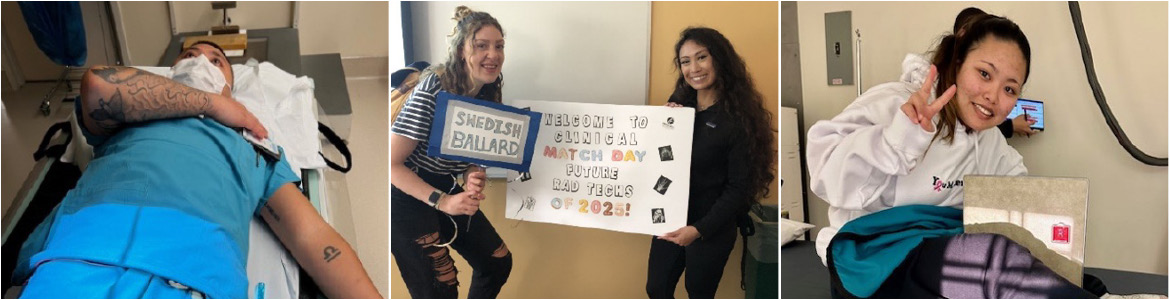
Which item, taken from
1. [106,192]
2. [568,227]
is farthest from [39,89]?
[568,227]

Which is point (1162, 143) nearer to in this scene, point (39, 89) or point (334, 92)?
point (334, 92)

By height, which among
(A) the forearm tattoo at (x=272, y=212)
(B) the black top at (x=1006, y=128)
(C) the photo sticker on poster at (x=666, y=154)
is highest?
(B) the black top at (x=1006, y=128)

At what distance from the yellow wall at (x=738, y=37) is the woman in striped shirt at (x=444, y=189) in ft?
1.14

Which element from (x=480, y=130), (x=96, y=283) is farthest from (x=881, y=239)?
(x=96, y=283)

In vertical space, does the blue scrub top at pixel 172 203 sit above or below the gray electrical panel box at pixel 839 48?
below

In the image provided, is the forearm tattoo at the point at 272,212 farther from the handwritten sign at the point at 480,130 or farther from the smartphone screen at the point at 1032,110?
the smartphone screen at the point at 1032,110

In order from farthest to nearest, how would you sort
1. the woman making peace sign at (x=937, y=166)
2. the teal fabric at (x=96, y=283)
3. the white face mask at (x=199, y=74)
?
the white face mask at (x=199, y=74)
the woman making peace sign at (x=937, y=166)
the teal fabric at (x=96, y=283)

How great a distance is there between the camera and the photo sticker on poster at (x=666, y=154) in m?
1.87

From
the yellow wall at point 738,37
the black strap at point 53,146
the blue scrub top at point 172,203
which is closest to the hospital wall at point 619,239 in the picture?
the yellow wall at point 738,37

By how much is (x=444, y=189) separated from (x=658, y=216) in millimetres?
465

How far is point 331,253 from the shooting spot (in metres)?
1.84

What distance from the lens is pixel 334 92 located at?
6.29ft

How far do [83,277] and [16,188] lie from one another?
39 cm

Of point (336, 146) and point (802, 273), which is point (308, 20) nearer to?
point (336, 146)
